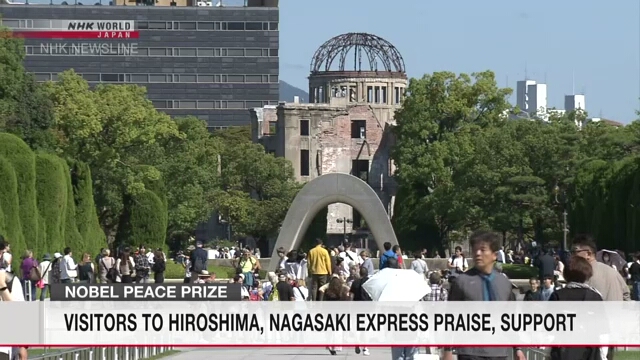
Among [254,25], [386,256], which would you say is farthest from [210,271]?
[254,25]

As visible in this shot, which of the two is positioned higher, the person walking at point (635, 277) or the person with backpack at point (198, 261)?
the person with backpack at point (198, 261)

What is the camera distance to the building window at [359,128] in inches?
4948

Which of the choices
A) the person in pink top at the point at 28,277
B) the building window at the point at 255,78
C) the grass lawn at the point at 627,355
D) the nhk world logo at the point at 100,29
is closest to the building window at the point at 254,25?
the building window at the point at 255,78

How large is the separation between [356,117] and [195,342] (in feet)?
343

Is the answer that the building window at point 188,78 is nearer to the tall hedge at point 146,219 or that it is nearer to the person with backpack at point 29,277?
the tall hedge at point 146,219

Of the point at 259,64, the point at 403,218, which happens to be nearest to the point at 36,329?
the point at 403,218

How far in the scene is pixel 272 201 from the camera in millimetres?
115625

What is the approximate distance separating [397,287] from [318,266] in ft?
56.9

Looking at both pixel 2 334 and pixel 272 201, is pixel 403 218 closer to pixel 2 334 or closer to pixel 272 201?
pixel 272 201

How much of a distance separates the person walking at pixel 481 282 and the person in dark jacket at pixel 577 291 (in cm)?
79

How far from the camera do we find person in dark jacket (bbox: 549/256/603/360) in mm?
16500
